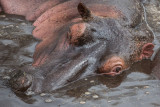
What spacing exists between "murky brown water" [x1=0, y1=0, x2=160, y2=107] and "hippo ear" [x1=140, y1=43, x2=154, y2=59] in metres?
0.30

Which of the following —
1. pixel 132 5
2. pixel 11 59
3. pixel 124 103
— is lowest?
pixel 124 103

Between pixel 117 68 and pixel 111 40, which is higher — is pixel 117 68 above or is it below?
below

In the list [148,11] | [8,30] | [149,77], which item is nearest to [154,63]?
[149,77]

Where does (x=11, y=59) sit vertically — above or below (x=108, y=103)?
above

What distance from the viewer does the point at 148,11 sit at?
312 inches

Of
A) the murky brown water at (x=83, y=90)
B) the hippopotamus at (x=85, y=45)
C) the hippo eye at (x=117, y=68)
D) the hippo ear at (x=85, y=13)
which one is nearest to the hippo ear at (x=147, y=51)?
the hippopotamus at (x=85, y=45)

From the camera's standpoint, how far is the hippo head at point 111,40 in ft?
16.5

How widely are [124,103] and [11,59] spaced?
83.2 inches

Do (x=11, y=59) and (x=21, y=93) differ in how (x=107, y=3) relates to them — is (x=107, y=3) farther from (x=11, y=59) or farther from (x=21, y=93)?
(x=21, y=93)

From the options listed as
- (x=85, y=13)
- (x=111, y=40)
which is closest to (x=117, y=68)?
(x=111, y=40)

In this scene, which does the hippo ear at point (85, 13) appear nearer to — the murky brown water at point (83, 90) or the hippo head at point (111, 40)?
the hippo head at point (111, 40)

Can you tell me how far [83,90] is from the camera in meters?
4.71

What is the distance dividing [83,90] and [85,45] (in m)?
0.75

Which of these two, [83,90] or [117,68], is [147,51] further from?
[83,90]
